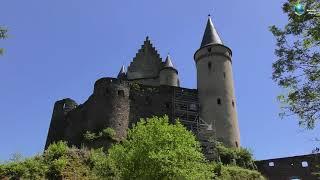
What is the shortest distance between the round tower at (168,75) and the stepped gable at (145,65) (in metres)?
1.25

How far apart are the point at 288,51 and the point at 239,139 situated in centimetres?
2908

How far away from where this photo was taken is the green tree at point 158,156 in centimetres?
2683

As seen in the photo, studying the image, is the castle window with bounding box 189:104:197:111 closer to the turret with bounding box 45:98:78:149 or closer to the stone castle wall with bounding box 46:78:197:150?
the stone castle wall with bounding box 46:78:197:150

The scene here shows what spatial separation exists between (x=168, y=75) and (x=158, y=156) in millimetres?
25612

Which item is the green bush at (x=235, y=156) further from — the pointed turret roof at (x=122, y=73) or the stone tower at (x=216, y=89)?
the pointed turret roof at (x=122, y=73)

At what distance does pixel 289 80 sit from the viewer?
55.3 ft

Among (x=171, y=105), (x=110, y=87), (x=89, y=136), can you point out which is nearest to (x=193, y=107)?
(x=171, y=105)

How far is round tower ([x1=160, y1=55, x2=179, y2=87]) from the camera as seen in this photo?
5156 cm

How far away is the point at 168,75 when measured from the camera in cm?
5181

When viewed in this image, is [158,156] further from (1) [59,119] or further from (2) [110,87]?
(1) [59,119]

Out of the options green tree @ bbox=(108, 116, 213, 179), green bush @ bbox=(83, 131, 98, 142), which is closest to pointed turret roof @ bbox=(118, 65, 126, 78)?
green bush @ bbox=(83, 131, 98, 142)

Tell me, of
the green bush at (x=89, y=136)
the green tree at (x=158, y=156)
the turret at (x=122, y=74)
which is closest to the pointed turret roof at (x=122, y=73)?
the turret at (x=122, y=74)

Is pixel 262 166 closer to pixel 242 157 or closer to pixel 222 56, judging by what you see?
pixel 242 157

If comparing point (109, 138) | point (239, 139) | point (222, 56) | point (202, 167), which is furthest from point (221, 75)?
point (202, 167)
